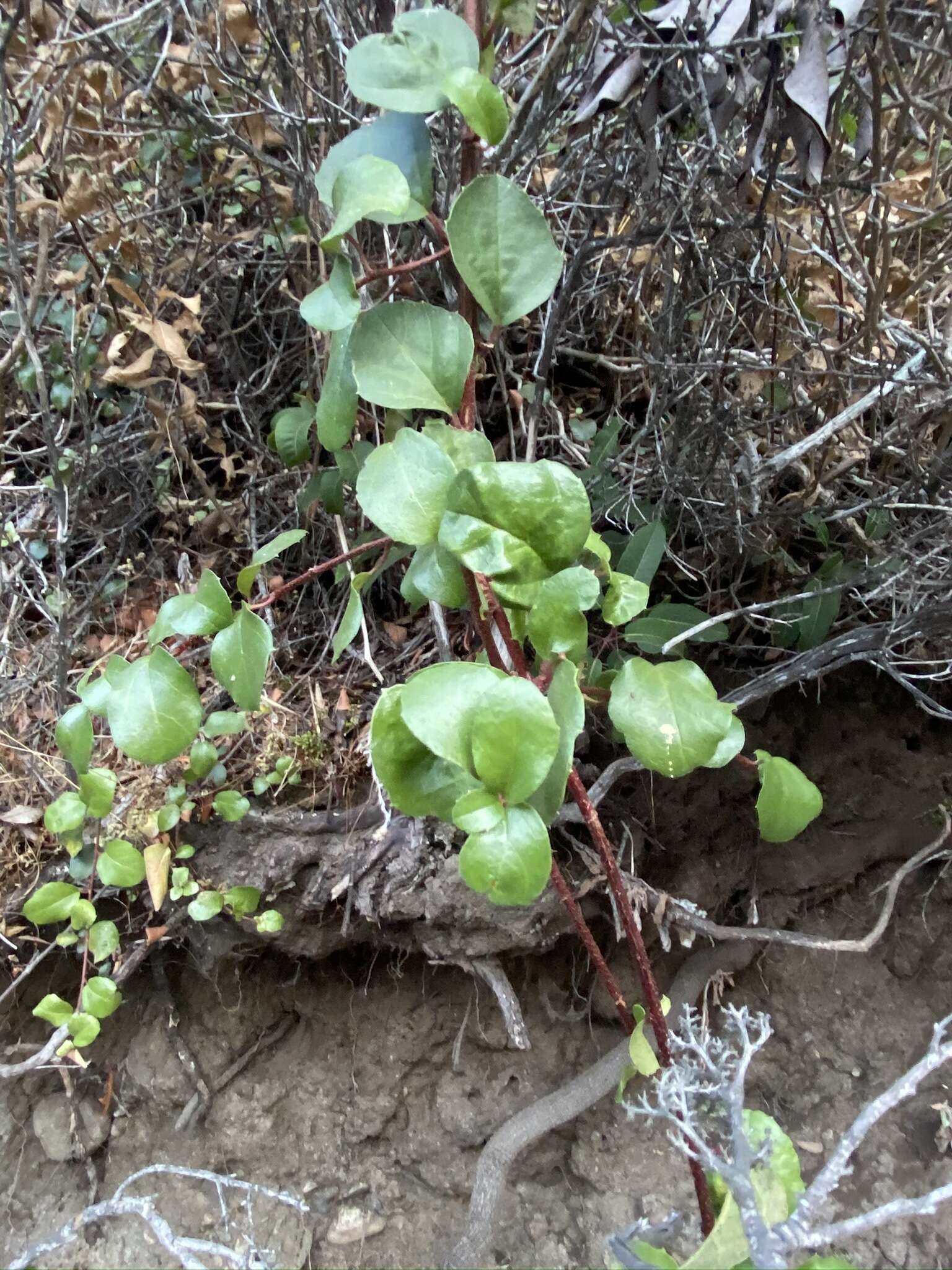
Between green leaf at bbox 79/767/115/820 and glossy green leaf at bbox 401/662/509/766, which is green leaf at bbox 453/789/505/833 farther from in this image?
green leaf at bbox 79/767/115/820

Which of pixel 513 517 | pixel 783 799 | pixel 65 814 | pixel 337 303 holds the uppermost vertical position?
pixel 337 303

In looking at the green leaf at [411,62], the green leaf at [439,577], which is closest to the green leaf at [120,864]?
the green leaf at [439,577]

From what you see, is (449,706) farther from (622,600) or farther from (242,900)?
(242,900)

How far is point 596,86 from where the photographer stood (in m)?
0.71

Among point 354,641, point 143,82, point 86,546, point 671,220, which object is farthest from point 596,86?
point 86,546

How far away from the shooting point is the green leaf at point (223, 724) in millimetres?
1096

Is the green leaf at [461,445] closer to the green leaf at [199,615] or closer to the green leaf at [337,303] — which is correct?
the green leaf at [337,303]

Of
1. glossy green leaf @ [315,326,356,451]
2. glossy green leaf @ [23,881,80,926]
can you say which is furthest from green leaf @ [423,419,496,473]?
glossy green leaf @ [23,881,80,926]

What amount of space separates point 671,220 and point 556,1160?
143cm

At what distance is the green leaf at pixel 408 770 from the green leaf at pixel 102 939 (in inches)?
29.4

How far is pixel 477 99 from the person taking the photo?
1.81 ft

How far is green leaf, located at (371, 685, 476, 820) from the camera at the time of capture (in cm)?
58

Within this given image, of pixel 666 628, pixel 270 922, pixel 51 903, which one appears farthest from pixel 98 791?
pixel 666 628

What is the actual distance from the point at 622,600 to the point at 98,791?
28.9 inches
